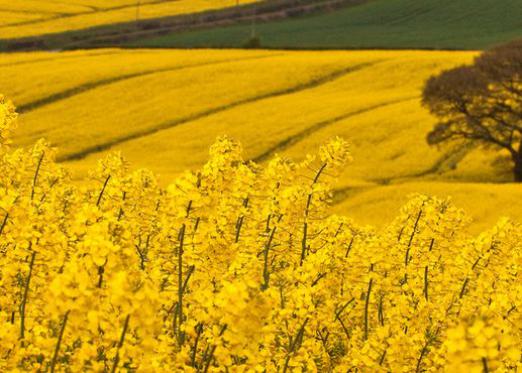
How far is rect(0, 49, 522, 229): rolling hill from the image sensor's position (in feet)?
99.6

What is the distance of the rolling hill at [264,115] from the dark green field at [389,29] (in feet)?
32.1

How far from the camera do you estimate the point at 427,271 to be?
8.40m

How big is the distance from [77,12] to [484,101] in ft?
148

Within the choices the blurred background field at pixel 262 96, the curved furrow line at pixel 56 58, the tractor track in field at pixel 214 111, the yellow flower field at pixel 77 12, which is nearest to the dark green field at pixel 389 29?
the blurred background field at pixel 262 96

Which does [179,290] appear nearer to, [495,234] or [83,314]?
[83,314]

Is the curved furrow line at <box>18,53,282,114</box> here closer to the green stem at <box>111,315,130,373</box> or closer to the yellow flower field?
the yellow flower field

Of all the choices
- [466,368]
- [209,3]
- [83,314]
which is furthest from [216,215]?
[209,3]

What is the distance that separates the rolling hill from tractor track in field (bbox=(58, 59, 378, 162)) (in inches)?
2.1

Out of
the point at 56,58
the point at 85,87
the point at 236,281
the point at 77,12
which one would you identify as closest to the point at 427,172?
the point at 85,87

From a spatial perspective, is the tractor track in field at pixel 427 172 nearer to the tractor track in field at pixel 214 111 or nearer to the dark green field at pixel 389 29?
the tractor track in field at pixel 214 111

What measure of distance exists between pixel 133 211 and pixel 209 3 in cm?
6733

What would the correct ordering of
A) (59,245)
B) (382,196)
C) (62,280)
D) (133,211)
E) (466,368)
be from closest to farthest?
(466,368) < (62,280) < (59,245) < (133,211) < (382,196)

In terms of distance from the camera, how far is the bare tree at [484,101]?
1272 inches

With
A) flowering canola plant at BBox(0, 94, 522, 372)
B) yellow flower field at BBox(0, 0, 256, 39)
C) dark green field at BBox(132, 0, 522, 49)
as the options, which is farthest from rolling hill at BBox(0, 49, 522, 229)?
flowering canola plant at BBox(0, 94, 522, 372)
